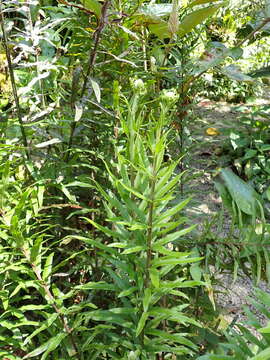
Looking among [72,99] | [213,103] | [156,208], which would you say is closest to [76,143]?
[72,99]

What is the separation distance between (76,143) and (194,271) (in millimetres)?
497

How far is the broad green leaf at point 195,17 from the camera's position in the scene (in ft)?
3.33

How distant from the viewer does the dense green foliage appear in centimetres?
77

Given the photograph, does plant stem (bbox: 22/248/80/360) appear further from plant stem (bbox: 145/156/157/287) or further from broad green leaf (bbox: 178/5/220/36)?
broad green leaf (bbox: 178/5/220/36)

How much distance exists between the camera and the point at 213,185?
2771 millimetres

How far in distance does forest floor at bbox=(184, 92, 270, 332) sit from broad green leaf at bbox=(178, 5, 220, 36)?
0.90 ft

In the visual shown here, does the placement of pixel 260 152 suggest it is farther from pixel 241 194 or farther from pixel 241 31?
pixel 241 194

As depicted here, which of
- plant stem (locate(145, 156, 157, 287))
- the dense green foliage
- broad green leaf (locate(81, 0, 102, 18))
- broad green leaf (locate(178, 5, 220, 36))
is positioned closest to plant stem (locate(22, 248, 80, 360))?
the dense green foliage

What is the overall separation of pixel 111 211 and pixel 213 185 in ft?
6.49

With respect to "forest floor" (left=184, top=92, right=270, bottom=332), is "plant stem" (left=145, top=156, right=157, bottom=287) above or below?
above

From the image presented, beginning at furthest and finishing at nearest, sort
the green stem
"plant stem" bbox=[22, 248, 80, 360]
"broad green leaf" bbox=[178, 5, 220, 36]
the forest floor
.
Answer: the forest floor → "broad green leaf" bbox=[178, 5, 220, 36] → "plant stem" bbox=[22, 248, 80, 360] → the green stem

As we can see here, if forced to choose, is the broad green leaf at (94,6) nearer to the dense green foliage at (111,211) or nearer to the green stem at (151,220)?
the dense green foliage at (111,211)

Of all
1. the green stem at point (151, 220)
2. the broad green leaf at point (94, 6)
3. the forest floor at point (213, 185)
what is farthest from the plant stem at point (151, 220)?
the broad green leaf at point (94, 6)

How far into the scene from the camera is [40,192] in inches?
37.7
